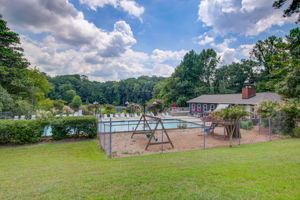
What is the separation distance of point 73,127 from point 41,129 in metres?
1.60

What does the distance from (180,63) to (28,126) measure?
106 feet

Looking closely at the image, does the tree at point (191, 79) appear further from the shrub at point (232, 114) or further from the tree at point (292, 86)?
the shrub at point (232, 114)

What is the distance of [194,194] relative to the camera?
261cm

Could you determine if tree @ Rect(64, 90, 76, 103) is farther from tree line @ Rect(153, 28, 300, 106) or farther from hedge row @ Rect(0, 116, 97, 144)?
hedge row @ Rect(0, 116, 97, 144)

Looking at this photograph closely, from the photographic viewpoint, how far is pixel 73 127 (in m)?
9.37

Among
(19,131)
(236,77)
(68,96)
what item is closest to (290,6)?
(19,131)

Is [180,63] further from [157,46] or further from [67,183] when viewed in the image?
[67,183]

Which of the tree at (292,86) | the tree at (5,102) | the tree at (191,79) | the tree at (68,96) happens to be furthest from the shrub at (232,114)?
the tree at (68,96)

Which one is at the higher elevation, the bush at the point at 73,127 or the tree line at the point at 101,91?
the tree line at the point at 101,91

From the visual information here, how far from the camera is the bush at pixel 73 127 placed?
9078mm

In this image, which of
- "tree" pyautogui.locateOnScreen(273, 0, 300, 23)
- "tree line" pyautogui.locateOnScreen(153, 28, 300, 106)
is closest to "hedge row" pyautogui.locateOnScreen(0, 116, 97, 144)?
"tree" pyautogui.locateOnScreen(273, 0, 300, 23)

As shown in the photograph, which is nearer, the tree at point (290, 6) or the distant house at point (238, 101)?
the tree at point (290, 6)

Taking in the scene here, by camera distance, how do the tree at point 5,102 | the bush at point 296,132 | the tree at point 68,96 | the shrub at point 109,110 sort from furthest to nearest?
the tree at point 68,96 → the shrub at point 109,110 → the tree at point 5,102 → the bush at point 296,132

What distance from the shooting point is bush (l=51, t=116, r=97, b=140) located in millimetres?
9078
